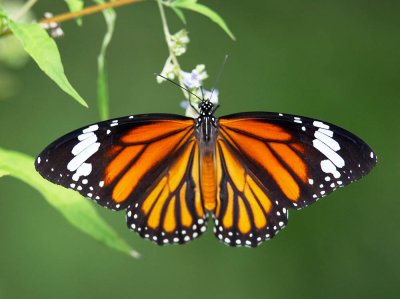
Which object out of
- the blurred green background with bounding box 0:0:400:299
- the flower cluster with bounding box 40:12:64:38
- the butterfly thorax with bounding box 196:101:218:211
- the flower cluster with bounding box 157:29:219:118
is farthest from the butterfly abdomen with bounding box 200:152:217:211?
the blurred green background with bounding box 0:0:400:299

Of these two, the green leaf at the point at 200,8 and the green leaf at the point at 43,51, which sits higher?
the green leaf at the point at 200,8

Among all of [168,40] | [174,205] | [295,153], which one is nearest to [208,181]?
[174,205]

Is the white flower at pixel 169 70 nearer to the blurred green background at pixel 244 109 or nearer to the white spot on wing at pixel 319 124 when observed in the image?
the white spot on wing at pixel 319 124

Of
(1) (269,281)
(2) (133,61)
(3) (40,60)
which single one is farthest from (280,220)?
(2) (133,61)

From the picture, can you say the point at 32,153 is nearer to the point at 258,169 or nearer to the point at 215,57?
the point at 215,57

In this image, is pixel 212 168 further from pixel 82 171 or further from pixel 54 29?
pixel 54 29

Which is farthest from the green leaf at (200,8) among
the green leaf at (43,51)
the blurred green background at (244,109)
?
the blurred green background at (244,109)
